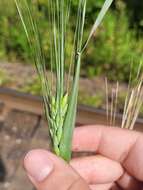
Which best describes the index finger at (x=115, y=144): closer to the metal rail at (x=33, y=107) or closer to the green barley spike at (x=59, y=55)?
the green barley spike at (x=59, y=55)

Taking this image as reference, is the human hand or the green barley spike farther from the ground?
the green barley spike

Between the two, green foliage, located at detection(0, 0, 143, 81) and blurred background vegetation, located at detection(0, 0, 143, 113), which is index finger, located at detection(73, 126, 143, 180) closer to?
blurred background vegetation, located at detection(0, 0, 143, 113)

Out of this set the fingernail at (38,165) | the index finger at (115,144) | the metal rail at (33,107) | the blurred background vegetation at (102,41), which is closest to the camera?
the fingernail at (38,165)

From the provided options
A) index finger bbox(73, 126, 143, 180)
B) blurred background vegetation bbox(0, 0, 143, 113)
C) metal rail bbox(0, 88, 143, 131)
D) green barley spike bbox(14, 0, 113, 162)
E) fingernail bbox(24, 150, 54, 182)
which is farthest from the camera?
blurred background vegetation bbox(0, 0, 143, 113)

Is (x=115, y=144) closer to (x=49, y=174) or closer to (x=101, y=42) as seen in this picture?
(x=49, y=174)

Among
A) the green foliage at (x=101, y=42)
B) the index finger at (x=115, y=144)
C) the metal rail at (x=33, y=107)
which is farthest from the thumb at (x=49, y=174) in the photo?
the green foliage at (x=101, y=42)

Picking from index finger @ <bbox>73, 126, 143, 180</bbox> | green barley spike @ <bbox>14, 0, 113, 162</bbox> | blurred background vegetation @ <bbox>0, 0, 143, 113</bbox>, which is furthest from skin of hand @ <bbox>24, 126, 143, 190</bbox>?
blurred background vegetation @ <bbox>0, 0, 143, 113</bbox>

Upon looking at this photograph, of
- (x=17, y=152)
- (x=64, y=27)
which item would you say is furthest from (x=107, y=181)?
(x=17, y=152)

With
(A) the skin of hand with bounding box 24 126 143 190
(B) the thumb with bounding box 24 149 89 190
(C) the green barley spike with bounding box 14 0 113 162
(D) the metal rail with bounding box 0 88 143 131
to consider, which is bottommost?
(D) the metal rail with bounding box 0 88 143 131
